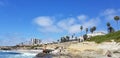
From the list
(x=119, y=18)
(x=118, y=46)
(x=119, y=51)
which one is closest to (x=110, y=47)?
(x=118, y=46)

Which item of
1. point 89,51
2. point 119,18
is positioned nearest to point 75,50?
point 89,51

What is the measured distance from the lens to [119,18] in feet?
648

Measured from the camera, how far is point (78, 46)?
9825 cm

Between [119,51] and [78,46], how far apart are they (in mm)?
28078

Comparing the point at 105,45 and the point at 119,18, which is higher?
the point at 119,18

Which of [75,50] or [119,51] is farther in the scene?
[75,50]

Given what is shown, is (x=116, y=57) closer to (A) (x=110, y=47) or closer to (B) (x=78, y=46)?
(A) (x=110, y=47)

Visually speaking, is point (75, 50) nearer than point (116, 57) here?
No

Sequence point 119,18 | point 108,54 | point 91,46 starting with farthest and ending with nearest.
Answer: point 119,18
point 91,46
point 108,54

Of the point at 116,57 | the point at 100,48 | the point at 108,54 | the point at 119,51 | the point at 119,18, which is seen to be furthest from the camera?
the point at 119,18

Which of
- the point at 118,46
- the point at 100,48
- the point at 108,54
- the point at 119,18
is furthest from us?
the point at 119,18

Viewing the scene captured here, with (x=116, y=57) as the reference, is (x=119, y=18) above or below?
above

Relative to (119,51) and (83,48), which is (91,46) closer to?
(83,48)

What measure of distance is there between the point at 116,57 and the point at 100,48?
24782mm
